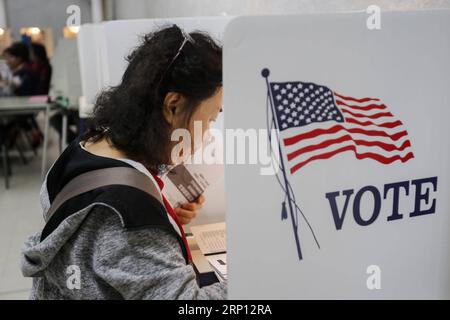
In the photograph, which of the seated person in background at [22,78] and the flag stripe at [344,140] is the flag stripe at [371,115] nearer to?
the flag stripe at [344,140]

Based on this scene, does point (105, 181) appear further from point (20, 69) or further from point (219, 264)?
point (20, 69)

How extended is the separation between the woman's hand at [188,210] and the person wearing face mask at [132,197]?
56cm

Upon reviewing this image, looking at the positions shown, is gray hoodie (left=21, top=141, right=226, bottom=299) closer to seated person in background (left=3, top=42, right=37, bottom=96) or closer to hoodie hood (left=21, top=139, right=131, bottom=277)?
hoodie hood (left=21, top=139, right=131, bottom=277)

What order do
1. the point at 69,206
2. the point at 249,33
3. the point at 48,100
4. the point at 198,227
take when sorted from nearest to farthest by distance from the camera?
1. the point at 249,33
2. the point at 69,206
3. the point at 198,227
4. the point at 48,100

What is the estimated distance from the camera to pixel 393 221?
80 centimetres

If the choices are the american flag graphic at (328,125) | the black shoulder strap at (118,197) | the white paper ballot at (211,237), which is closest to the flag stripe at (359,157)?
the american flag graphic at (328,125)

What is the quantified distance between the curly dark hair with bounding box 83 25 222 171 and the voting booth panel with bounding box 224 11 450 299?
346 millimetres

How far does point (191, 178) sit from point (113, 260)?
2.84ft

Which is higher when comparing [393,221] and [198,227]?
[393,221]

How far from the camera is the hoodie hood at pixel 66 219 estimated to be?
0.84m

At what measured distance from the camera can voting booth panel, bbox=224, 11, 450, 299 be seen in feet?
2.24

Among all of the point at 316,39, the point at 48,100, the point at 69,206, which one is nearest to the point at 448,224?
the point at 316,39
